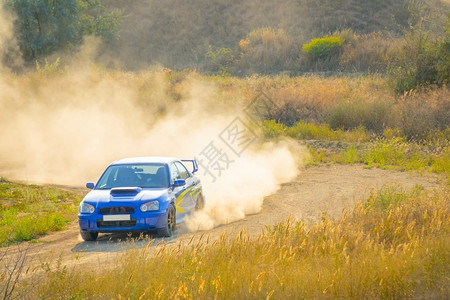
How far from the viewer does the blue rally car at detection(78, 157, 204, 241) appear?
11.8 metres

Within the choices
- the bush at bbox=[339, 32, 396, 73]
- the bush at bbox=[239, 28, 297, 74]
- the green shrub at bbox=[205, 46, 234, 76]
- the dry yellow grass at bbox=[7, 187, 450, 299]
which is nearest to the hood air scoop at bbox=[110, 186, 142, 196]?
the dry yellow grass at bbox=[7, 187, 450, 299]

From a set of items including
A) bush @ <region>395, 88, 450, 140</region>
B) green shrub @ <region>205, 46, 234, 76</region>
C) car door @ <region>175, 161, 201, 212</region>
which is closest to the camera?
car door @ <region>175, 161, 201, 212</region>

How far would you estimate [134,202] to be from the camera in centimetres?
1187

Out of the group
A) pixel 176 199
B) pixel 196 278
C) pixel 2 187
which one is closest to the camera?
pixel 196 278

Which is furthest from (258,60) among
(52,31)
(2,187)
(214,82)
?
(2,187)

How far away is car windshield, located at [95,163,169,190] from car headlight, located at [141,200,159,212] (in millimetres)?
898

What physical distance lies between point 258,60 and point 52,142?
25.1 meters

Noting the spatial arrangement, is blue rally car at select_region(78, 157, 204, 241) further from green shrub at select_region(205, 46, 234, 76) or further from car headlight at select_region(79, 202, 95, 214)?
green shrub at select_region(205, 46, 234, 76)

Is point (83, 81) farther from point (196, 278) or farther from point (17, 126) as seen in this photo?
point (196, 278)

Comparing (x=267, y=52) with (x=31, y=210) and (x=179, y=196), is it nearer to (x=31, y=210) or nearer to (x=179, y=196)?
(x=31, y=210)

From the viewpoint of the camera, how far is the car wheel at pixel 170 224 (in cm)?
1202

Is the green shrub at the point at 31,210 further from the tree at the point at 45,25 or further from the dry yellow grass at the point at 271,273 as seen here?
the tree at the point at 45,25

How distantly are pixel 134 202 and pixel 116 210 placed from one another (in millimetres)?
390

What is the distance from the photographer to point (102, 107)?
31.5m
